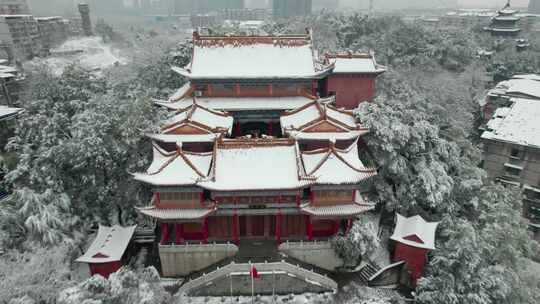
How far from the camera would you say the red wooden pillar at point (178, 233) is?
2033 centimetres

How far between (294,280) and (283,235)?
9.49 feet

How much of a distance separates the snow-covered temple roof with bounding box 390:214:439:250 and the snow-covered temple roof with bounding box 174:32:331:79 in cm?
1280

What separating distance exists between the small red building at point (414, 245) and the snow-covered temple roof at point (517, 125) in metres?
14.6

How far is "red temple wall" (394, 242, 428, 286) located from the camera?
66.5 feet

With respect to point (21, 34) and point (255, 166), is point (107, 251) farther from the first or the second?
point (21, 34)

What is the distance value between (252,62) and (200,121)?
7.61 metres

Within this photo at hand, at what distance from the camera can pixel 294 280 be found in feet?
63.5

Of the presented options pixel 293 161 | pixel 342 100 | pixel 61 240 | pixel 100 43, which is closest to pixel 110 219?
pixel 61 240

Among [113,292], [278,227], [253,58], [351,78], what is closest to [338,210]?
[278,227]

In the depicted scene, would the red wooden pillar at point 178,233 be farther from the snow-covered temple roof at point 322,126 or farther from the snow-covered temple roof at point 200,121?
the snow-covered temple roof at point 322,126

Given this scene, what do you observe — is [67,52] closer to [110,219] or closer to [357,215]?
[110,219]

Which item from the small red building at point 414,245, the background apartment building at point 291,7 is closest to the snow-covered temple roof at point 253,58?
the small red building at point 414,245

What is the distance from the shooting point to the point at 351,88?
29.9 metres

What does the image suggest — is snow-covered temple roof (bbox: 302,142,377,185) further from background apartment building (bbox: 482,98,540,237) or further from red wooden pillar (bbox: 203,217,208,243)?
background apartment building (bbox: 482,98,540,237)
